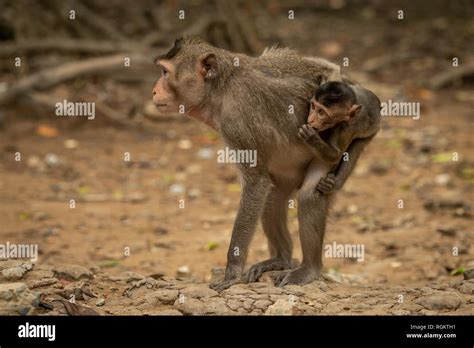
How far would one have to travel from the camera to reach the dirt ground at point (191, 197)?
10734 mm

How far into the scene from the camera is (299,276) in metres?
8.16

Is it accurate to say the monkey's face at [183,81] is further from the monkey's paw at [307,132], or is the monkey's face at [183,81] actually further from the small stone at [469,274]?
the small stone at [469,274]

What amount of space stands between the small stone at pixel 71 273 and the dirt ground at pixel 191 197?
396 millimetres

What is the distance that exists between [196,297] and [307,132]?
1.95 metres

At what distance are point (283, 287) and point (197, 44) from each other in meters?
2.64

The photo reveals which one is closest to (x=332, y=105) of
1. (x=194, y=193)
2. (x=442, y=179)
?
(x=194, y=193)

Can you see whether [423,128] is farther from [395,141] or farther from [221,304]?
[221,304]

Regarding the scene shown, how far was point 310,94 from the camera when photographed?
8.28 meters

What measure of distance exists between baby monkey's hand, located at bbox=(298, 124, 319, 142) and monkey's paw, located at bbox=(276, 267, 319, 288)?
136 centimetres

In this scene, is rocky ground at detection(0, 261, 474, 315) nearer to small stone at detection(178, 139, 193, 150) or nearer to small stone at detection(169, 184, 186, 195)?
small stone at detection(169, 184, 186, 195)

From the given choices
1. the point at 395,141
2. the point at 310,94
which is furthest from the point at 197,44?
the point at 395,141

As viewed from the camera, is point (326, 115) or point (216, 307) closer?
point (216, 307)

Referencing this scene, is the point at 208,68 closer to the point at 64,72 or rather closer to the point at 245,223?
the point at 245,223

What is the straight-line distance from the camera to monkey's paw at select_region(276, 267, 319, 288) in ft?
26.6
